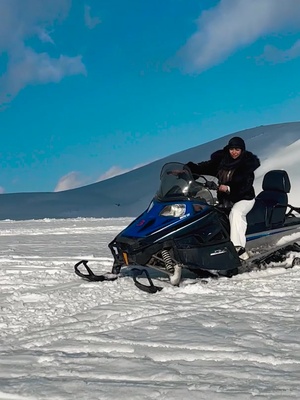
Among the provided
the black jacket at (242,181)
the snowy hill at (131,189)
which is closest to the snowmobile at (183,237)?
the black jacket at (242,181)

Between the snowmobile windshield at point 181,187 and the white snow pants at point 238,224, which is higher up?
the snowmobile windshield at point 181,187

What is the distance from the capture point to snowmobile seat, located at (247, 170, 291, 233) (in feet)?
19.9

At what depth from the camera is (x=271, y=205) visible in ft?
20.8

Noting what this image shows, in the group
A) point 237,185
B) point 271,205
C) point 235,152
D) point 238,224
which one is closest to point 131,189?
point 271,205

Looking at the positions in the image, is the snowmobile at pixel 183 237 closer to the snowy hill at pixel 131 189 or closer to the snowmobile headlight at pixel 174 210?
the snowmobile headlight at pixel 174 210

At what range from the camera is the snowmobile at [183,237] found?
16.3 feet

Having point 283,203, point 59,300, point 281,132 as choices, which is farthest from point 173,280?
point 281,132

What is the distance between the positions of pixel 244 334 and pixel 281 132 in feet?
110

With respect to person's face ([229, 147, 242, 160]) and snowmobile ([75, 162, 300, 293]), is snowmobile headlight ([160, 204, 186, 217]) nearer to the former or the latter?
snowmobile ([75, 162, 300, 293])

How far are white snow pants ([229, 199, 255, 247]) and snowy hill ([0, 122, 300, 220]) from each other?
13960mm

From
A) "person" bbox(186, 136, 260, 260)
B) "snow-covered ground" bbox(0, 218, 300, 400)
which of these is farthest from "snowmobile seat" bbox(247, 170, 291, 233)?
"snow-covered ground" bbox(0, 218, 300, 400)

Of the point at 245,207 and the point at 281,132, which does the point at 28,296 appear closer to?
the point at 245,207

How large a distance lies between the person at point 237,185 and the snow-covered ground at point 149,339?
485 millimetres

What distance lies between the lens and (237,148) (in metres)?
5.82
